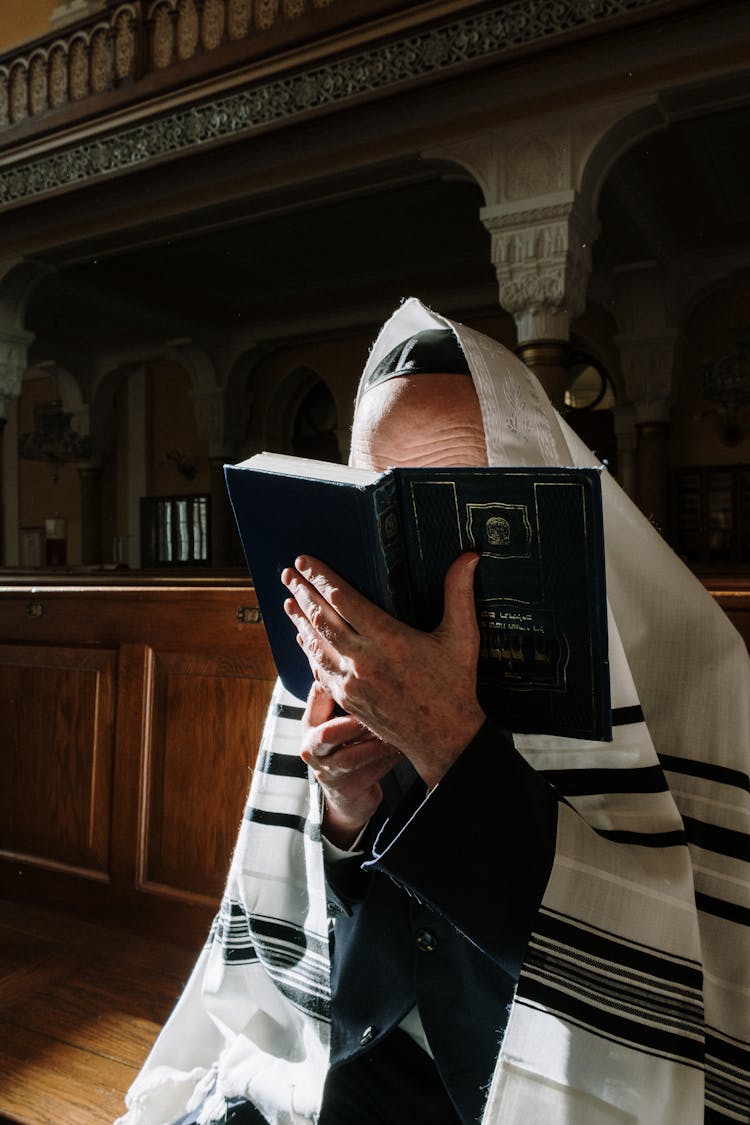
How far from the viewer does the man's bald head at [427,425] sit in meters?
1.16

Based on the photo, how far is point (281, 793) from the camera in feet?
4.52

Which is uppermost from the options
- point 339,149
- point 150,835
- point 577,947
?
point 339,149

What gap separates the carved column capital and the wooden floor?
4906mm

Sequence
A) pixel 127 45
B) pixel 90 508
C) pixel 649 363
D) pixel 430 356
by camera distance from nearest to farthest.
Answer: pixel 430 356 → pixel 127 45 → pixel 649 363 → pixel 90 508

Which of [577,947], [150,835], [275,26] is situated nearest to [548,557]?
[577,947]

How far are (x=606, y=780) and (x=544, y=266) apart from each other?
542 cm

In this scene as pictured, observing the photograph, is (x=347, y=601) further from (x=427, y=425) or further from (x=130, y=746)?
(x=130, y=746)

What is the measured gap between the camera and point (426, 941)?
1052mm

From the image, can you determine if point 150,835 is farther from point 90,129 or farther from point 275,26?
point 90,129

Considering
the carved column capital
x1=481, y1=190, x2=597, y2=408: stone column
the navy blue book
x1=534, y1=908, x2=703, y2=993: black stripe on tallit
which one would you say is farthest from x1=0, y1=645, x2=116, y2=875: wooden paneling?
the carved column capital

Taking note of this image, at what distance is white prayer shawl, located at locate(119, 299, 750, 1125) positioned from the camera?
88 centimetres

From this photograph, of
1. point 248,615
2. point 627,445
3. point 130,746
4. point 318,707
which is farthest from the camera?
point 627,445

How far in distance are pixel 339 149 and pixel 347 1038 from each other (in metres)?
6.72

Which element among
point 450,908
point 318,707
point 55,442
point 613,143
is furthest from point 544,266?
point 55,442
